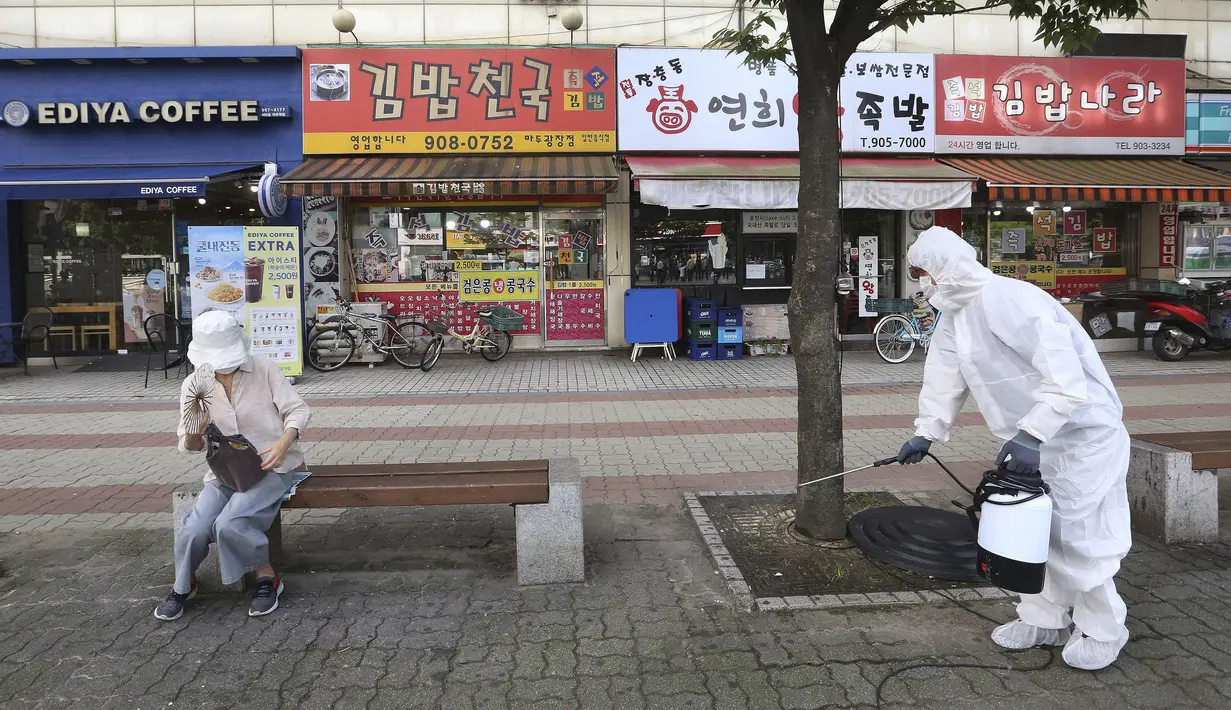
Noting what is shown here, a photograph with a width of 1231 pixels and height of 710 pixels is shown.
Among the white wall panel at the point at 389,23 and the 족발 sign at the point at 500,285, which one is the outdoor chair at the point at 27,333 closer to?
the 족발 sign at the point at 500,285

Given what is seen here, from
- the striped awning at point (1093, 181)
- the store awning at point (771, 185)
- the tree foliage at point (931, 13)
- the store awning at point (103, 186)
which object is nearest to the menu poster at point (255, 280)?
the store awning at point (103, 186)

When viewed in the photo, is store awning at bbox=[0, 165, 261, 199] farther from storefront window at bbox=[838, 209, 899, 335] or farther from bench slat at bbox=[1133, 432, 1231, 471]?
bench slat at bbox=[1133, 432, 1231, 471]

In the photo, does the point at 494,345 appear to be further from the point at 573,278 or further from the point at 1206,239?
the point at 1206,239

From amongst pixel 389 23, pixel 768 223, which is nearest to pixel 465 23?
pixel 389 23

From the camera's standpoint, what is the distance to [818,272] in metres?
4.18

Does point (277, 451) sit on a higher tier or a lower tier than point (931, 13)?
lower

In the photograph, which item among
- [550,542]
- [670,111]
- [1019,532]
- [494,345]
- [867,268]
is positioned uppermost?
[670,111]

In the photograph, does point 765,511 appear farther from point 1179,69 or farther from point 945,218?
point 1179,69

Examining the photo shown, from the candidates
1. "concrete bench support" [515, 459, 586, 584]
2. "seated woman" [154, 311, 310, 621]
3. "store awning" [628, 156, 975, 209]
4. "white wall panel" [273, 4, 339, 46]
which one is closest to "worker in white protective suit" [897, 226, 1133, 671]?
"concrete bench support" [515, 459, 586, 584]

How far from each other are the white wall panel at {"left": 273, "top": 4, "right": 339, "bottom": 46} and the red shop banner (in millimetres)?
10620

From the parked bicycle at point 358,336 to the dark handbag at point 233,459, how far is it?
28.2 ft

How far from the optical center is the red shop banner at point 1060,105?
43.7ft

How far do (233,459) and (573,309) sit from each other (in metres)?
10.2

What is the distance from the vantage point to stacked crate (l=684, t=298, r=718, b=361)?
492 inches
